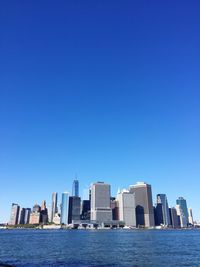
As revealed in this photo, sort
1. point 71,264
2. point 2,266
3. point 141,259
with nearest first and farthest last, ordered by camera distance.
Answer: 1. point 2,266
2. point 71,264
3. point 141,259

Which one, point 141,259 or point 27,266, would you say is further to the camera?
point 141,259

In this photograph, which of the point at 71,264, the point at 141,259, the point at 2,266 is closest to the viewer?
the point at 2,266

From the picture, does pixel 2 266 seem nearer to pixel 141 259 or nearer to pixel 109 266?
pixel 109 266

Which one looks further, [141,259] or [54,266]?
[141,259]

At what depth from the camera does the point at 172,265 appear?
2361 inches

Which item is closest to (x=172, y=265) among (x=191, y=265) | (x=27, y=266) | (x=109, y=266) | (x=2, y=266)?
(x=191, y=265)

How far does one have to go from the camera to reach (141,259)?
67.1m

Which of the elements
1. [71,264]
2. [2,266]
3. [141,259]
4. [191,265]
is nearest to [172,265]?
[191,265]

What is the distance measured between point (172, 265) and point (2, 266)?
114ft

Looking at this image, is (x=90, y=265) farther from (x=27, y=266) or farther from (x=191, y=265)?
(x=191, y=265)

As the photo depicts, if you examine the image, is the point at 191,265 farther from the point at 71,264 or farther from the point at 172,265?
the point at 71,264

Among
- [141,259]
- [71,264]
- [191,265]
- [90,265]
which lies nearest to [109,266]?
[90,265]

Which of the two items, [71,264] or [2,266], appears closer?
[2,266]

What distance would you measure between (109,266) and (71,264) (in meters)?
8.06
